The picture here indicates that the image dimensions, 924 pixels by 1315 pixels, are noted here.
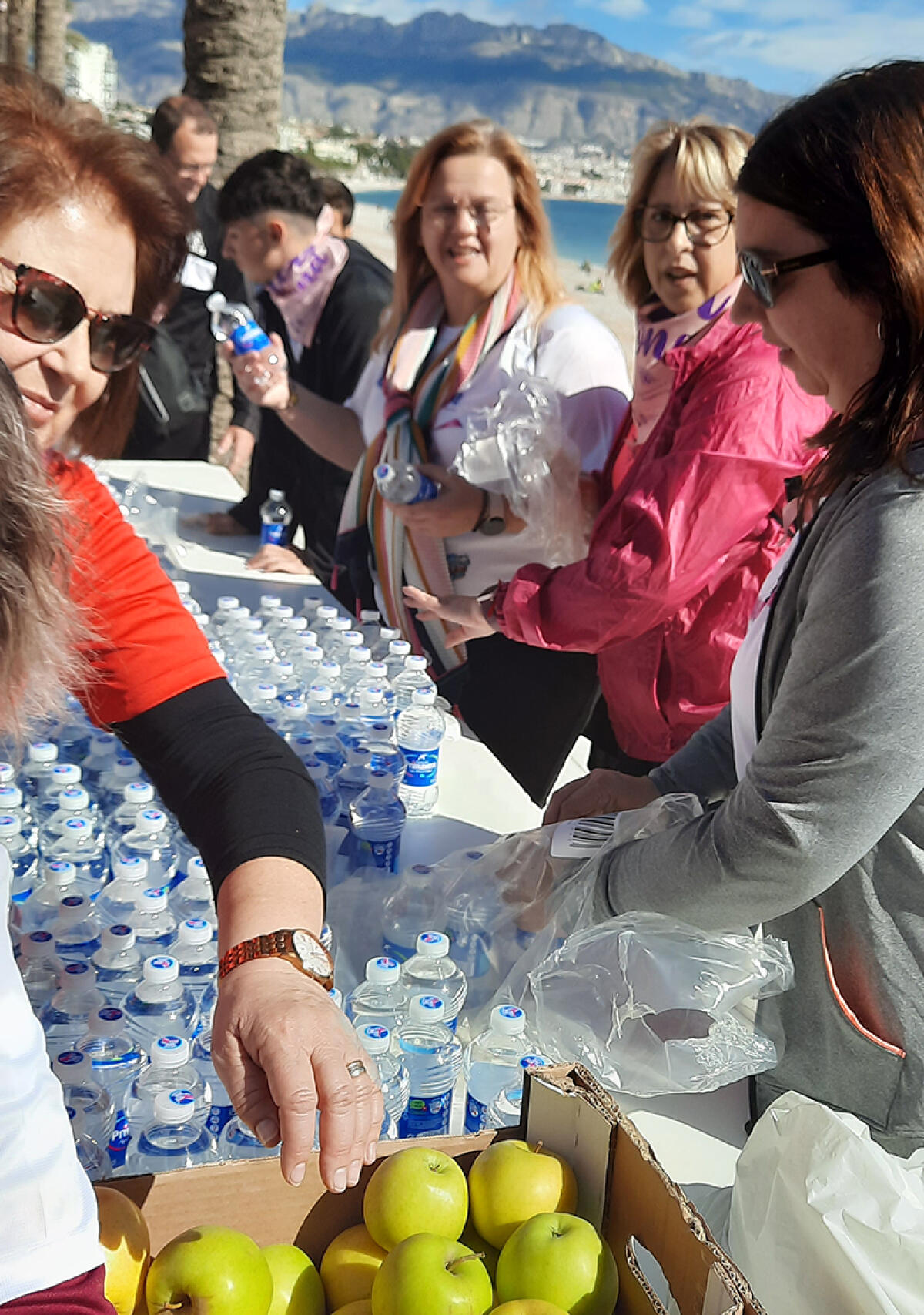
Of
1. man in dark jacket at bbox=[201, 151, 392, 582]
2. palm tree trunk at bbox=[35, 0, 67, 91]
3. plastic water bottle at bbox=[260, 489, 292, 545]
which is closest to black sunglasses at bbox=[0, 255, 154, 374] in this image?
plastic water bottle at bbox=[260, 489, 292, 545]

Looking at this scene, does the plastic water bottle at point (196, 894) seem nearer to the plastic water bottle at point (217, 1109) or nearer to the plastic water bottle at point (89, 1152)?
the plastic water bottle at point (217, 1109)

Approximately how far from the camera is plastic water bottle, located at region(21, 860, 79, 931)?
176 cm

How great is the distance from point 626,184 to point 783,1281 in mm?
2567

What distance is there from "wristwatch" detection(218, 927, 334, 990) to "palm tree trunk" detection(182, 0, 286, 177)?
6.79m

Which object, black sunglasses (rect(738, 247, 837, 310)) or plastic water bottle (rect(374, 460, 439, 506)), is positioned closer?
black sunglasses (rect(738, 247, 837, 310))

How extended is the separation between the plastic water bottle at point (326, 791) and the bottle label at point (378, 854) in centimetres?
12

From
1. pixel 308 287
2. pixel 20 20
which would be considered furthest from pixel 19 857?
pixel 20 20

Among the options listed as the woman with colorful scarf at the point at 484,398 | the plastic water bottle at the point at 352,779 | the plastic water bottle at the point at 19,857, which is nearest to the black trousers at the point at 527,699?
the woman with colorful scarf at the point at 484,398

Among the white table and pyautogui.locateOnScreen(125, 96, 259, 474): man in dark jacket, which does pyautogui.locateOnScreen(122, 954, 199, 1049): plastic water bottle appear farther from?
pyautogui.locateOnScreen(125, 96, 259, 474): man in dark jacket

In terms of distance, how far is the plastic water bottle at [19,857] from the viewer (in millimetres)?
1830

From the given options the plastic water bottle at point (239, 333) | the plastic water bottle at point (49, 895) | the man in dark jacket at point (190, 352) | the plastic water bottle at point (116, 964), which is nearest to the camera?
the plastic water bottle at point (116, 964)

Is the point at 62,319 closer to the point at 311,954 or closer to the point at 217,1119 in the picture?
the point at 311,954

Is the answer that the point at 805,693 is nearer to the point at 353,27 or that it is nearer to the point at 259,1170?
the point at 259,1170

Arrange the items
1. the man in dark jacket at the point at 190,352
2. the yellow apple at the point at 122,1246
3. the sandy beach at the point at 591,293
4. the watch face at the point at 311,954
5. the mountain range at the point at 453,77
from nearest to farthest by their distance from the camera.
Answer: the yellow apple at the point at 122,1246
the watch face at the point at 311,954
the man in dark jacket at the point at 190,352
the sandy beach at the point at 591,293
the mountain range at the point at 453,77
